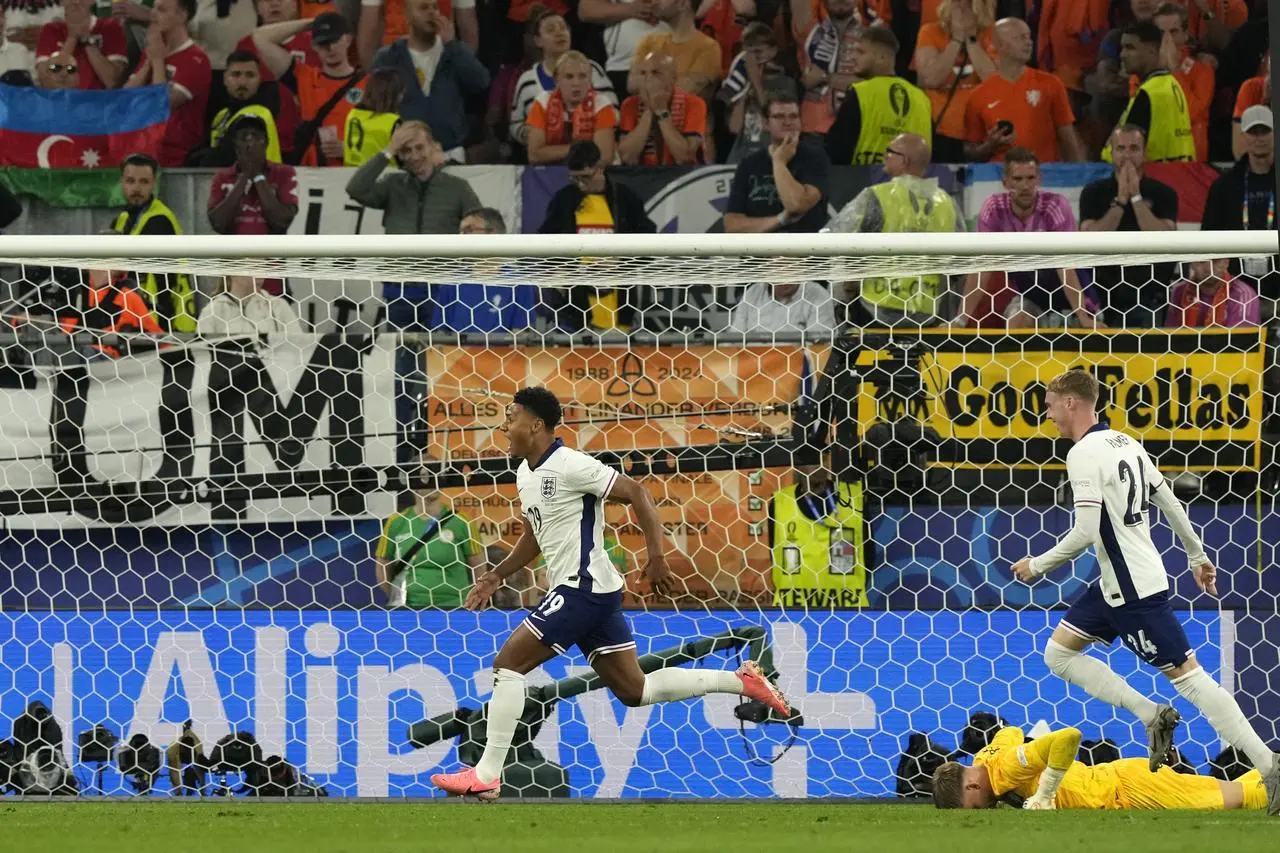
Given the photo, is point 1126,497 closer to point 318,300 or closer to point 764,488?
Answer: point 764,488

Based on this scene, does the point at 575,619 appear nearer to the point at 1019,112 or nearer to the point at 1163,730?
the point at 1163,730

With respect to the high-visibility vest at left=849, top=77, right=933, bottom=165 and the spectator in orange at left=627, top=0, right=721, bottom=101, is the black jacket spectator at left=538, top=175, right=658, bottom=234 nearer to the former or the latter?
the spectator in orange at left=627, top=0, right=721, bottom=101

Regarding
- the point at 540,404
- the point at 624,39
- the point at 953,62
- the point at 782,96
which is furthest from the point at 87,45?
the point at 540,404

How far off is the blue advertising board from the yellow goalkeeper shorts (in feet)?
2.27

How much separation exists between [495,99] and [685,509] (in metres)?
3.96

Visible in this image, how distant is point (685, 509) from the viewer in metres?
7.53

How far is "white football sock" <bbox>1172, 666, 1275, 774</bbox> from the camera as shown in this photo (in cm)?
580

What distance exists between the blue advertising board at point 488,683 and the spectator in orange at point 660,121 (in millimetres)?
3828

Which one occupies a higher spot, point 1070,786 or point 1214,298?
point 1214,298

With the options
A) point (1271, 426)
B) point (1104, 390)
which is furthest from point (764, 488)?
point (1271, 426)

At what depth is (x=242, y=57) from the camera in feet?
33.8

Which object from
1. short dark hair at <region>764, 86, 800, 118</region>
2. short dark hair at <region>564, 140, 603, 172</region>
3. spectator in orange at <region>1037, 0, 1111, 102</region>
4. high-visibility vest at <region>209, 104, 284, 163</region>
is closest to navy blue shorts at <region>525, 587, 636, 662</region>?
short dark hair at <region>564, 140, 603, 172</region>

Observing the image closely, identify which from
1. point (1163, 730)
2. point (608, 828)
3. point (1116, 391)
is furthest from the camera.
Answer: point (1116, 391)

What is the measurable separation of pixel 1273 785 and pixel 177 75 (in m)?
7.59
